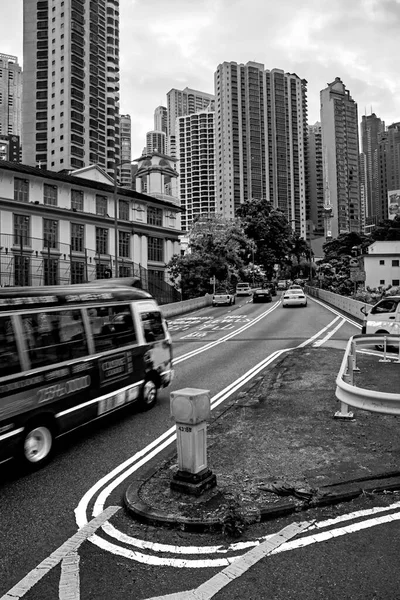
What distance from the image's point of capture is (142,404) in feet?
29.5

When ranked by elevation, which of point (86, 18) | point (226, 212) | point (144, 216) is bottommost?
point (144, 216)

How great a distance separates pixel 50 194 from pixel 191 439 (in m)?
43.4

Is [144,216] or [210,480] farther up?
[144,216]

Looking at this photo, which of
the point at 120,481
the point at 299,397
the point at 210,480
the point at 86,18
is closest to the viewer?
the point at 210,480

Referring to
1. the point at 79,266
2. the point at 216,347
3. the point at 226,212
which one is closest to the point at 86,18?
the point at 226,212

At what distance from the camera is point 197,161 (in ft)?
603

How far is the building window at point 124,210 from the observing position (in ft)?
168

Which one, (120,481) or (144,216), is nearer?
(120,481)

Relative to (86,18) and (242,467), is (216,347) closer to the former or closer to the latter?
(242,467)

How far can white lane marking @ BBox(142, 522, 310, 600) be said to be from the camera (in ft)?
11.7

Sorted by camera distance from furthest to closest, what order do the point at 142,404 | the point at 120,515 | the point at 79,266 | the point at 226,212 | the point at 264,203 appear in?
the point at 226,212 < the point at 264,203 < the point at 79,266 < the point at 142,404 < the point at 120,515

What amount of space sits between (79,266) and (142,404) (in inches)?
1519

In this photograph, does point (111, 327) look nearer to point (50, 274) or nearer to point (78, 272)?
point (50, 274)

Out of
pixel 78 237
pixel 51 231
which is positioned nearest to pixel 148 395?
pixel 51 231
